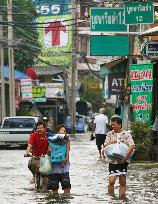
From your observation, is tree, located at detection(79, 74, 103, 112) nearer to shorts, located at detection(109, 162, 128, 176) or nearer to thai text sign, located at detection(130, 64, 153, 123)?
thai text sign, located at detection(130, 64, 153, 123)

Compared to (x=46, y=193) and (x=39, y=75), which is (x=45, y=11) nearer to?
(x=39, y=75)

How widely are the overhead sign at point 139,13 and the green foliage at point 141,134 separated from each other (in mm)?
3356

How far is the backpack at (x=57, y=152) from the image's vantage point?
17984 millimetres

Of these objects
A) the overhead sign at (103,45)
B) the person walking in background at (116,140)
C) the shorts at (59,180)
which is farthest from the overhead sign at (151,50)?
the person walking in background at (116,140)

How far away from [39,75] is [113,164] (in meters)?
67.0

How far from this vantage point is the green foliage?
27656 millimetres

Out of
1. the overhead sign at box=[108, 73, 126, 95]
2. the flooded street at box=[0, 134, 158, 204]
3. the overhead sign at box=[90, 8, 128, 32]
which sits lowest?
A: the flooded street at box=[0, 134, 158, 204]

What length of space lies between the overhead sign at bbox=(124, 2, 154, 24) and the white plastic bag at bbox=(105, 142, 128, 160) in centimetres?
926

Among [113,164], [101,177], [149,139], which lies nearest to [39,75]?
[149,139]

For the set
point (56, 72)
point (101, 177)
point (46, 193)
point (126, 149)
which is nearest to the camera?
point (126, 149)

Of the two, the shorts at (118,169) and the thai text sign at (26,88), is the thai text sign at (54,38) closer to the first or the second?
the thai text sign at (26,88)

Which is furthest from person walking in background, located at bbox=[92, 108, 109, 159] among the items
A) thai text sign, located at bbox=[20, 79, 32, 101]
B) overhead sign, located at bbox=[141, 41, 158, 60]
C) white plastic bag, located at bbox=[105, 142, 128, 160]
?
thai text sign, located at bbox=[20, 79, 32, 101]

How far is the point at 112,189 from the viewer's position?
17906 mm

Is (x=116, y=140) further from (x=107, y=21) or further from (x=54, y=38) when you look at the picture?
(x=54, y=38)
